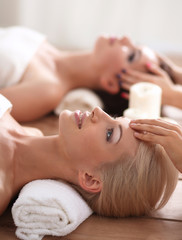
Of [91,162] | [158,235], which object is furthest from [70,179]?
[158,235]

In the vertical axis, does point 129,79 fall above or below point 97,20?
below

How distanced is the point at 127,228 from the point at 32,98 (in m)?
1.11

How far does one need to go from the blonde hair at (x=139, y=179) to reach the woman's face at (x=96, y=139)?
0.04 m

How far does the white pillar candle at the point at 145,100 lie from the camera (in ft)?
8.15

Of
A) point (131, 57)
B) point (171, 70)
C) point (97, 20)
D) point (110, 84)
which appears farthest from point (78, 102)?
point (97, 20)

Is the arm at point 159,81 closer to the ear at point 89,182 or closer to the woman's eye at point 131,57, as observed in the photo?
the woman's eye at point 131,57

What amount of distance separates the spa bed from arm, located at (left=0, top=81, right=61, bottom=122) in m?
0.82

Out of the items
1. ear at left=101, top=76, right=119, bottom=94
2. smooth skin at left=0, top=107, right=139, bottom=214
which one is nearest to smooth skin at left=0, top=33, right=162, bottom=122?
ear at left=101, top=76, right=119, bottom=94

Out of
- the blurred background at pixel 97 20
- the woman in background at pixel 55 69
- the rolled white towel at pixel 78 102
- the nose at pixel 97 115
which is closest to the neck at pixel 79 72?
the woman in background at pixel 55 69

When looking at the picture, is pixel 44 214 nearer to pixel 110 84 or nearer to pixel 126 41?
pixel 110 84

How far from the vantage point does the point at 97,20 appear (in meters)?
3.85

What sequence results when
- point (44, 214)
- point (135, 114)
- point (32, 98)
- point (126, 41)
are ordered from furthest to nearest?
point (126, 41)
point (32, 98)
point (135, 114)
point (44, 214)

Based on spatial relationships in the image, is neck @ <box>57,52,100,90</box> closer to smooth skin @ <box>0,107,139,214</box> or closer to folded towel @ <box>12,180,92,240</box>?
smooth skin @ <box>0,107,139,214</box>

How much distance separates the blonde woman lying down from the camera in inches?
70.0
